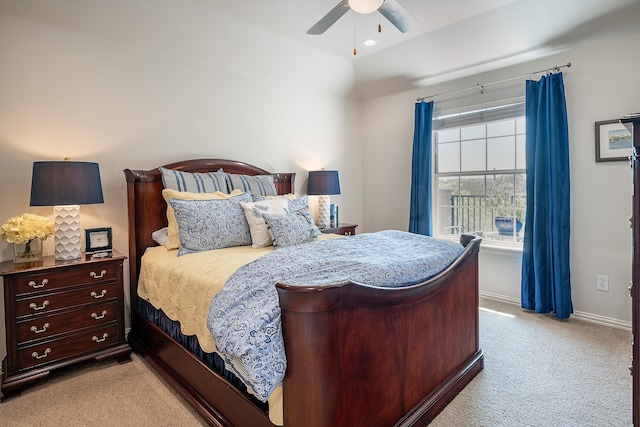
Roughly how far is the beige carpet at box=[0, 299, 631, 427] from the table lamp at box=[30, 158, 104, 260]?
0.88 m

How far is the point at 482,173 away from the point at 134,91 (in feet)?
12.0

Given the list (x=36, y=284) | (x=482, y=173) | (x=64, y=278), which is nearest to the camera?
(x=36, y=284)

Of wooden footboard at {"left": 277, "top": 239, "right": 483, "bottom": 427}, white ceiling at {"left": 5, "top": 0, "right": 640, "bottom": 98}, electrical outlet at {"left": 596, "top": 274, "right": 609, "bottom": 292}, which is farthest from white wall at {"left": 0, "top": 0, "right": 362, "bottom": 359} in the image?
electrical outlet at {"left": 596, "top": 274, "right": 609, "bottom": 292}

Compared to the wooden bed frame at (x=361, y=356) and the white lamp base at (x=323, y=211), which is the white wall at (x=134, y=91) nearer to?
the white lamp base at (x=323, y=211)

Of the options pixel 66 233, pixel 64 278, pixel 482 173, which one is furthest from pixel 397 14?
pixel 64 278

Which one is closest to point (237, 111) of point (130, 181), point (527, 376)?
point (130, 181)

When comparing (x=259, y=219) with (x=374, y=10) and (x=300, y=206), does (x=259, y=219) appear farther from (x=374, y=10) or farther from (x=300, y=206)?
(x=374, y=10)

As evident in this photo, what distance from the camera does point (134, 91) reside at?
297 cm

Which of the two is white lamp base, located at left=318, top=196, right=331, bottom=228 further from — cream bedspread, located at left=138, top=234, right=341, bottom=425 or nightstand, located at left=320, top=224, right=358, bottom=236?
cream bedspread, located at left=138, top=234, right=341, bottom=425

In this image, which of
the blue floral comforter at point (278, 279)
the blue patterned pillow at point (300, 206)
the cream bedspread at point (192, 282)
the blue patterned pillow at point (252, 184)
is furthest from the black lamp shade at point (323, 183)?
the blue floral comforter at point (278, 279)

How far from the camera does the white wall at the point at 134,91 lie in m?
2.47

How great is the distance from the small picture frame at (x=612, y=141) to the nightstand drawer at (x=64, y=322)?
13.7 ft

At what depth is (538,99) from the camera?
325 cm

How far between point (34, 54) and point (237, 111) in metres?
1.66
